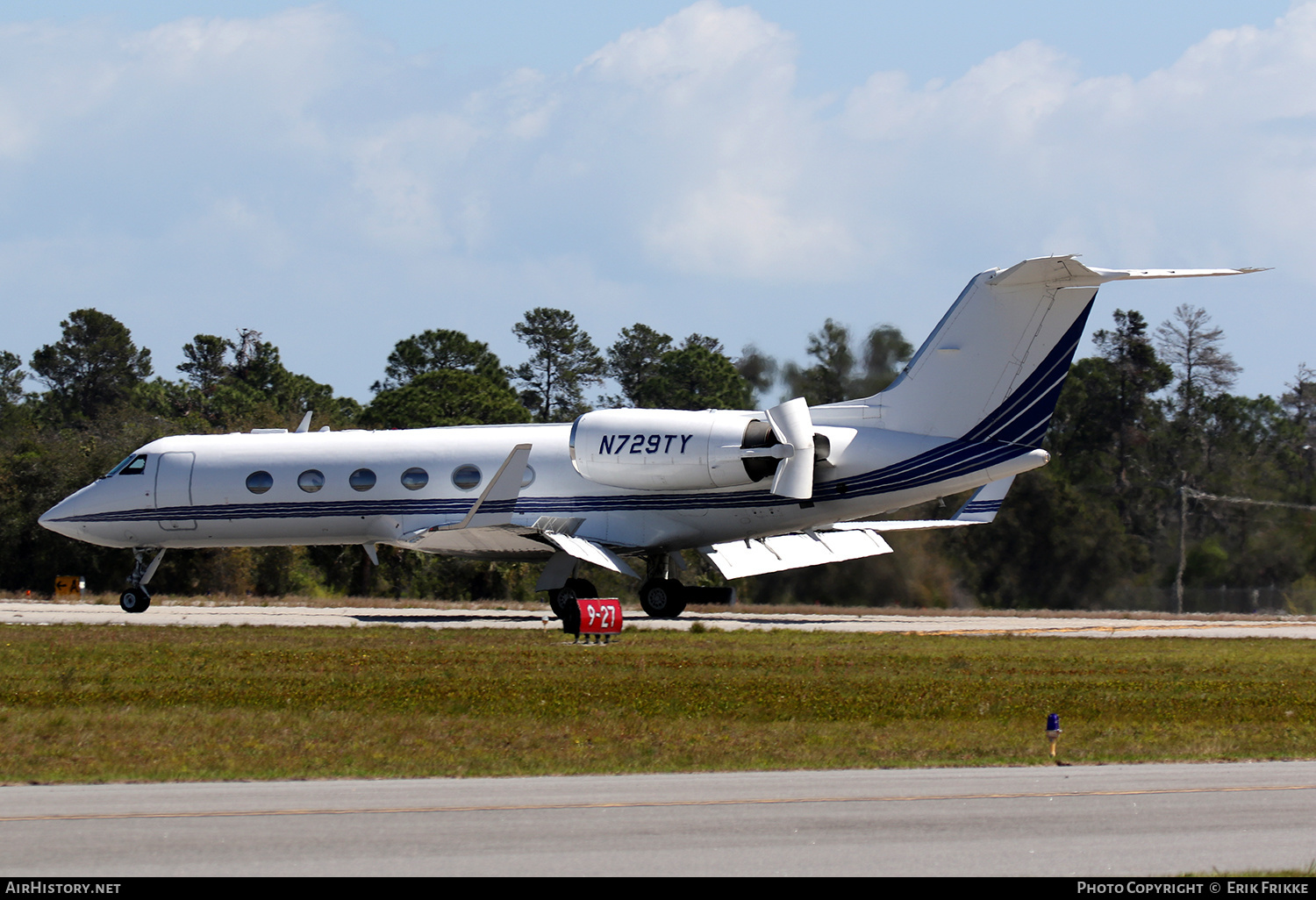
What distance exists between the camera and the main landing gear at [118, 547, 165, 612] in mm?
31172

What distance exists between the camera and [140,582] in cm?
3191

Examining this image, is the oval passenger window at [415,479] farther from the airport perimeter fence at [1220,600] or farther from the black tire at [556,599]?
the airport perimeter fence at [1220,600]

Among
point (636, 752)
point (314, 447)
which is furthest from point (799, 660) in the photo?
point (314, 447)

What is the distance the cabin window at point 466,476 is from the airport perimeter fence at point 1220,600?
69.5 feet

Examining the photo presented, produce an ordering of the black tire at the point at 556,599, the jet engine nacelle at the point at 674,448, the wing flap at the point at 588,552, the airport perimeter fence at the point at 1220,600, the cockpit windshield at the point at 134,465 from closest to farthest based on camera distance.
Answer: the jet engine nacelle at the point at 674,448
the wing flap at the point at 588,552
the black tire at the point at 556,599
the cockpit windshield at the point at 134,465
the airport perimeter fence at the point at 1220,600

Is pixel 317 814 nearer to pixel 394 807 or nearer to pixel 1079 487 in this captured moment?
pixel 394 807

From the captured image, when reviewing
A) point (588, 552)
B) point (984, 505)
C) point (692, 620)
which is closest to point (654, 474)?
point (588, 552)

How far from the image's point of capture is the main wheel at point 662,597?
3059cm

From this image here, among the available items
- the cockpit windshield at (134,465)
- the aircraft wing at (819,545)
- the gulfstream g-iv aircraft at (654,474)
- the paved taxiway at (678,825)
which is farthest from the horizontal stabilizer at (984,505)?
the paved taxiway at (678,825)

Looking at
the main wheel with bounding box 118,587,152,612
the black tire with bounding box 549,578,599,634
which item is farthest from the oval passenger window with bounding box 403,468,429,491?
the main wheel with bounding box 118,587,152,612

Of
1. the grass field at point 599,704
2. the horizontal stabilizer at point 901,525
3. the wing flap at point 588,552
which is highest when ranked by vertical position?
the horizontal stabilizer at point 901,525

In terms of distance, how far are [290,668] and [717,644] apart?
723 centimetres

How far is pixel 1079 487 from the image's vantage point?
169ft

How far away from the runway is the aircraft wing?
Answer: 4.05 ft
